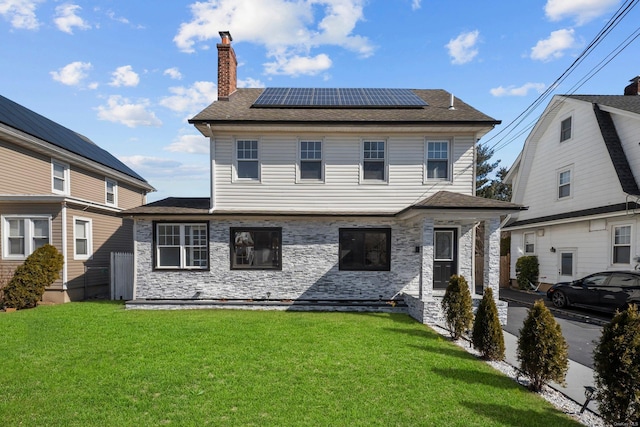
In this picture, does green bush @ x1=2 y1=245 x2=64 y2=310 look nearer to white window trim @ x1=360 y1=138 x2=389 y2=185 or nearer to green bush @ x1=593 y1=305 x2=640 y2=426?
white window trim @ x1=360 y1=138 x2=389 y2=185

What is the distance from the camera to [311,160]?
37.8 feet

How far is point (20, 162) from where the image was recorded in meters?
13.1

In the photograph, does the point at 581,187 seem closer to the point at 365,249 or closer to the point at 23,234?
the point at 365,249

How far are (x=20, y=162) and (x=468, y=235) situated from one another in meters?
16.7

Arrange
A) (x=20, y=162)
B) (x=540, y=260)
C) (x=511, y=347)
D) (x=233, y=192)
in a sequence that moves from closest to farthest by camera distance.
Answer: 1. (x=511, y=347)
2. (x=233, y=192)
3. (x=20, y=162)
4. (x=540, y=260)

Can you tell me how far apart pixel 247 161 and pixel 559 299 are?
12458 mm

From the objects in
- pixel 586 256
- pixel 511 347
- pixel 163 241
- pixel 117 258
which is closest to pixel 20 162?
pixel 117 258

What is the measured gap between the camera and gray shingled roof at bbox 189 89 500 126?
1091cm

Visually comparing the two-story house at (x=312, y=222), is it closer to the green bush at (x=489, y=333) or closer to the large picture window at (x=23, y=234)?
the large picture window at (x=23, y=234)

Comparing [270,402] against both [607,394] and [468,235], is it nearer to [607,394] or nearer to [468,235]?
[607,394]

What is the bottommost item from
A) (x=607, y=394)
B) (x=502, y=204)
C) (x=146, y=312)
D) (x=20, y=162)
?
(x=146, y=312)

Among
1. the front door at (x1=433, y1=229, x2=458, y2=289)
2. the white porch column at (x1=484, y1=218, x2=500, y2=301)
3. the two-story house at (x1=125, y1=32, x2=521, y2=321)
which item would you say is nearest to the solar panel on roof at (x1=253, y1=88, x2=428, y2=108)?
the two-story house at (x1=125, y1=32, x2=521, y2=321)

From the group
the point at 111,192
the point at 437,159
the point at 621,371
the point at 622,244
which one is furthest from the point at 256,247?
the point at 622,244

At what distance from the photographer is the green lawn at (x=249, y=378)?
4.28m
